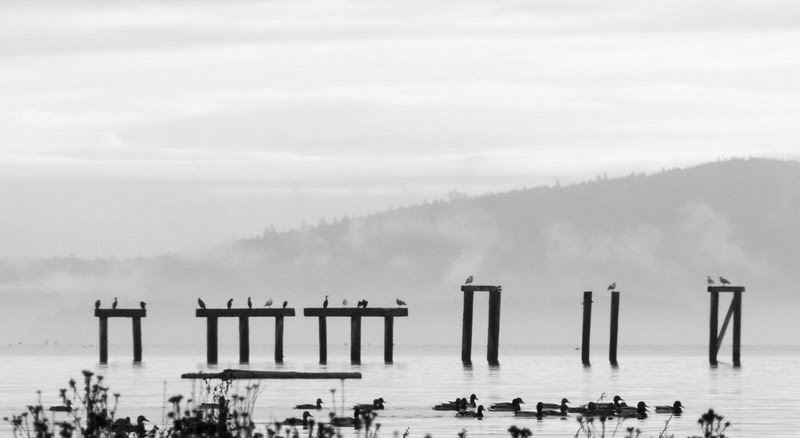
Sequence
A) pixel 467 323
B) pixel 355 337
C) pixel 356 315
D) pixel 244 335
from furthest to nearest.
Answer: pixel 244 335 < pixel 355 337 < pixel 356 315 < pixel 467 323

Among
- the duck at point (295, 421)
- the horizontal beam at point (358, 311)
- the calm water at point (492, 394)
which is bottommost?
the calm water at point (492, 394)

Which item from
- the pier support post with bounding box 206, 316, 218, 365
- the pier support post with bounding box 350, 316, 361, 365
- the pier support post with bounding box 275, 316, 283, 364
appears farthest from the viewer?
the pier support post with bounding box 275, 316, 283, 364

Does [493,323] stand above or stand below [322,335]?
above

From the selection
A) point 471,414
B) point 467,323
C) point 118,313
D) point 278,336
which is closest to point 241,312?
point 278,336

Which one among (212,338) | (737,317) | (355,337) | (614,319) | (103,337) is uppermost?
(737,317)

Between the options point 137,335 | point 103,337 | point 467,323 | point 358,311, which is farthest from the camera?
point 137,335

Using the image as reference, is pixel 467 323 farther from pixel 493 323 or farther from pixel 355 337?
pixel 355 337

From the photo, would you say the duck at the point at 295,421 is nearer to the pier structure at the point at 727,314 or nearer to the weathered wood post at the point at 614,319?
the weathered wood post at the point at 614,319

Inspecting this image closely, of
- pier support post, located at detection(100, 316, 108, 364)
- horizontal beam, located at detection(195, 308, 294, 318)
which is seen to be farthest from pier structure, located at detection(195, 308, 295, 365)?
pier support post, located at detection(100, 316, 108, 364)

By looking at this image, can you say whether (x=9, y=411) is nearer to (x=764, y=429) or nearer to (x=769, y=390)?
(x=764, y=429)

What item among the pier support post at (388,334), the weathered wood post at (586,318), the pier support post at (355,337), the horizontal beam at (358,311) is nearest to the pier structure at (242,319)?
the horizontal beam at (358,311)

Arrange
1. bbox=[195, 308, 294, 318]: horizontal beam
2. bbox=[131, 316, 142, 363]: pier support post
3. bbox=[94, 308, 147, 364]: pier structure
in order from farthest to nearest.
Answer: bbox=[131, 316, 142, 363]: pier support post < bbox=[94, 308, 147, 364]: pier structure < bbox=[195, 308, 294, 318]: horizontal beam

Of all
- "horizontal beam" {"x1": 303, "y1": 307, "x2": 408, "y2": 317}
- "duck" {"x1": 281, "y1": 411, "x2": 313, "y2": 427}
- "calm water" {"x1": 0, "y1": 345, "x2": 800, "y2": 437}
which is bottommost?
"calm water" {"x1": 0, "y1": 345, "x2": 800, "y2": 437}

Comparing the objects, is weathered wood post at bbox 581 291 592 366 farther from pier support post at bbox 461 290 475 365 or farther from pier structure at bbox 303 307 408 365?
pier structure at bbox 303 307 408 365
